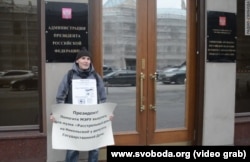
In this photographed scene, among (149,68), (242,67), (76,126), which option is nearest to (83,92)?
(76,126)

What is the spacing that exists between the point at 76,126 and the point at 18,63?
1.37 meters

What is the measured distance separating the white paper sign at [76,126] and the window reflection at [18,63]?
879 mm

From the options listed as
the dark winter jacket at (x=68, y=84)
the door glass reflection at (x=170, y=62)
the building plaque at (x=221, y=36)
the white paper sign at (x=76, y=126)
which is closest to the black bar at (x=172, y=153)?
the white paper sign at (x=76, y=126)

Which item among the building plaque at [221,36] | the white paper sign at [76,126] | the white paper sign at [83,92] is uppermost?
the building plaque at [221,36]

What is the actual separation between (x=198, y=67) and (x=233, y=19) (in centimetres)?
101

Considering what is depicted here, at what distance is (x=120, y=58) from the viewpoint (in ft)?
18.5

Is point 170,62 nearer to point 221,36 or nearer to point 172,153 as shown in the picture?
point 221,36

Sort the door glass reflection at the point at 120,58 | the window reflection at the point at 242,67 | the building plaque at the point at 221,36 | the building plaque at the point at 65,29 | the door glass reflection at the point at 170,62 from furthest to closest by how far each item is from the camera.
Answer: the window reflection at the point at 242,67 < the building plaque at the point at 221,36 < the door glass reflection at the point at 170,62 < the door glass reflection at the point at 120,58 < the building plaque at the point at 65,29

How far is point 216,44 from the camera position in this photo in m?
6.06

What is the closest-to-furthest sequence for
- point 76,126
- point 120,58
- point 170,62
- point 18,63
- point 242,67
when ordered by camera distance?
point 76,126, point 18,63, point 120,58, point 170,62, point 242,67

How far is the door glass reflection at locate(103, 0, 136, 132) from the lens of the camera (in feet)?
18.2

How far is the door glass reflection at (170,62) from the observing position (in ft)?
19.2

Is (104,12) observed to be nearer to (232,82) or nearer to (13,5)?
(13,5)

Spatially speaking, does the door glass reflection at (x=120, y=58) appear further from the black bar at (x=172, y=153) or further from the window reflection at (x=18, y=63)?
the black bar at (x=172, y=153)
